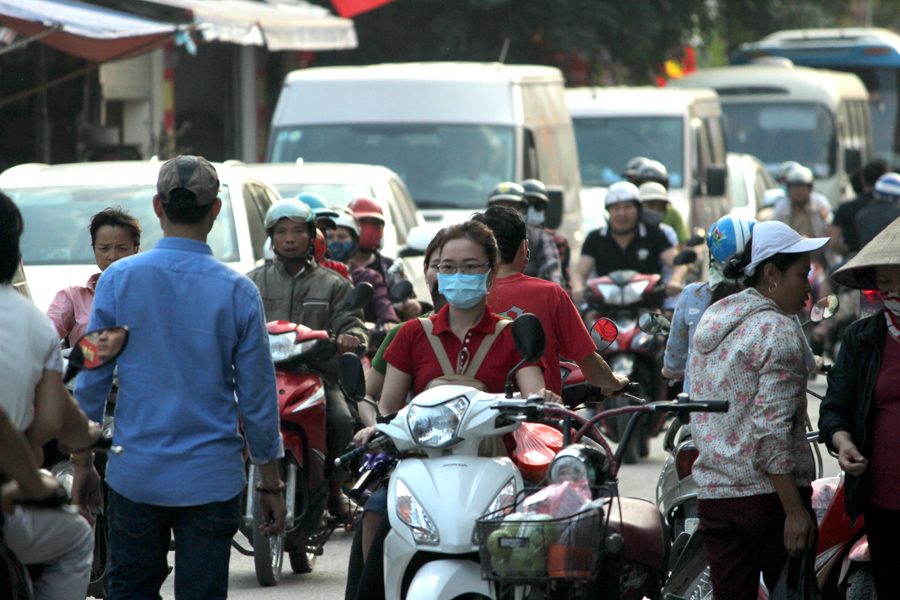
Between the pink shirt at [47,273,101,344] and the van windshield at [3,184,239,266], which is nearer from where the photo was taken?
the pink shirt at [47,273,101,344]

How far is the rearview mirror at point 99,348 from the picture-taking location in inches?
144

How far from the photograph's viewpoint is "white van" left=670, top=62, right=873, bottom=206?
22531mm

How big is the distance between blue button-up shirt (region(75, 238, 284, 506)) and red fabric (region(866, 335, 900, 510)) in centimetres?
191

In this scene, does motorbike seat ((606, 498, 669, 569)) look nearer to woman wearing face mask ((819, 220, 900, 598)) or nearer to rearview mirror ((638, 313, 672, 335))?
woman wearing face mask ((819, 220, 900, 598))

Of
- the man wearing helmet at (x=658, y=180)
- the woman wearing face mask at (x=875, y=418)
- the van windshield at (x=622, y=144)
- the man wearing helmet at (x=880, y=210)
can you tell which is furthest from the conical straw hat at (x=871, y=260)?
the van windshield at (x=622, y=144)

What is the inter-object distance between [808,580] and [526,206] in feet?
19.6

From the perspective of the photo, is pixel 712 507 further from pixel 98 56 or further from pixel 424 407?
pixel 98 56

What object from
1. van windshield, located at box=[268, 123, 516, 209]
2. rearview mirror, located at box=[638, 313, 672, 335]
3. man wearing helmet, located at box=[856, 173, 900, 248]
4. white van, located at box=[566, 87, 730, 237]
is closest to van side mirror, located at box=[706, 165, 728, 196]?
white van, located at box=[566, 87, 730, 237]

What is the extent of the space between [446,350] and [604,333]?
0.80 meters

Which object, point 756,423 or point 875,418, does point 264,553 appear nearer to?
point 756,423

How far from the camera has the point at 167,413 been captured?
401 cm

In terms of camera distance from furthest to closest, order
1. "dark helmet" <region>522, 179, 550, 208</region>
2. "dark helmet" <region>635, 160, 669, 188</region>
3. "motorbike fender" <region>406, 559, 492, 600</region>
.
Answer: "dark helmet" <region>635, 160, 669, 188</region>
"dark helmet" <region>522, 179, 550, 208</region>
"motorbike fender" <region>406, 559, 492, 600</region>

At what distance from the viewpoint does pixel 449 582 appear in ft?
12.4

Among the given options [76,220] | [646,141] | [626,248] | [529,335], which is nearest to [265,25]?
[646,141]
